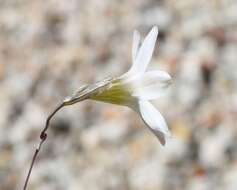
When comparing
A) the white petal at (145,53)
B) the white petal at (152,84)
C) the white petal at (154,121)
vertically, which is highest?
the white petal at (145,53)

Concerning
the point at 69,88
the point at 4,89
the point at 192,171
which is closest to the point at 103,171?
the point at 192,171

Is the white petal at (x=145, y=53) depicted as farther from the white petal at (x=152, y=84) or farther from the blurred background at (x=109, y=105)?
the blurred background at (x=109, y=105)

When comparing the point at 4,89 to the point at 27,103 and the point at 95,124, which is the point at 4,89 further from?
the point at 95,124

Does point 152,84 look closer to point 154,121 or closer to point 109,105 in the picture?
point 154,121

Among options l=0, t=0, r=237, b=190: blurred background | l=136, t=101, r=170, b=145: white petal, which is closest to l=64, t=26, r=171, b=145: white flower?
l=136, t=101, r=170, b=145: white petal

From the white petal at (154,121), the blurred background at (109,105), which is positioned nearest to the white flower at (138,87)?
the white petal at (154,121)

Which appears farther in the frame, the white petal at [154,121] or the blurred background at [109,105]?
the blurred background at [109,105]
